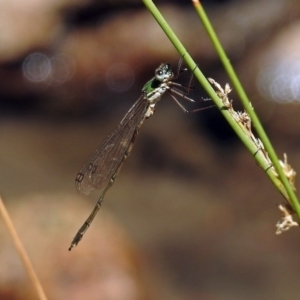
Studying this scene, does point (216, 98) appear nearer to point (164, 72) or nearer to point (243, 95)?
point (243, 95)

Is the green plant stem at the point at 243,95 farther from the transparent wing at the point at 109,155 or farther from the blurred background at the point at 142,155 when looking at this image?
the blurred background at the point at 142,155

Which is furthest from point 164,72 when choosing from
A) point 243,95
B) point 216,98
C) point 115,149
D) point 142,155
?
point 142,155

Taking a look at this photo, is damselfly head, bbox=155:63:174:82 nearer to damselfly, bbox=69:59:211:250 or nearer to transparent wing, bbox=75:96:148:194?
A: damselfly, bbox=69:59:211:250

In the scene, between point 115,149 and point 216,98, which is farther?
point 115,149

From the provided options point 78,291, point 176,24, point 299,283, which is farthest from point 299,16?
point 78,291

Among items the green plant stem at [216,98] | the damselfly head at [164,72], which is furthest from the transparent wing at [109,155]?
the green plant stem at [216,98]

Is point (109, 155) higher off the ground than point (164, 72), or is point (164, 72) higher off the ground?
point (164, 72)
